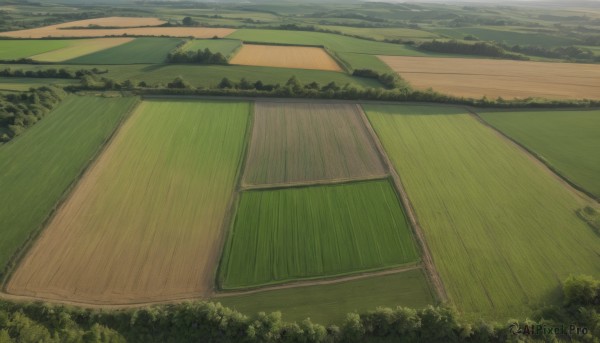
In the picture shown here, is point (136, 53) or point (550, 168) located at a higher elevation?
point (136, 53)

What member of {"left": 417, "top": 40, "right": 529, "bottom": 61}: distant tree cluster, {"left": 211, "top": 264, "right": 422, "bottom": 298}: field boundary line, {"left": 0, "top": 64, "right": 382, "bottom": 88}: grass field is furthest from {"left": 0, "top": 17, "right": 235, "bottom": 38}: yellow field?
{"left": 211, "top": 264, "right": 422, "bottom": 298}: field boundary line

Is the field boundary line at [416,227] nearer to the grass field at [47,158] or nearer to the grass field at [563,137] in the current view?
the grass field at [563,137]

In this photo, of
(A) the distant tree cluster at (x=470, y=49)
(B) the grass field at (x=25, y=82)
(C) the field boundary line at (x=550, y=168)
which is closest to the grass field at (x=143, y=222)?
(B) the grass field at (x=25, y=82)

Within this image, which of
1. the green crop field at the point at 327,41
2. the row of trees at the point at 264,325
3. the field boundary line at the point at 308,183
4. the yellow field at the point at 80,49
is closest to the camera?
the row of trees at the point at 264,325

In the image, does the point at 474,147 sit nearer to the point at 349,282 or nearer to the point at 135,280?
the point at 349,282

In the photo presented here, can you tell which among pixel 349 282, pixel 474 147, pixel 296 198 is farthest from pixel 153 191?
pixel 474 147

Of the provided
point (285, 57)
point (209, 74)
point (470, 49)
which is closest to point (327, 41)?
point (285, 57)

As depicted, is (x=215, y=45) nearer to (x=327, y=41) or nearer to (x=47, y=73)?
(x=327, y=41)
